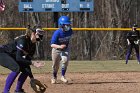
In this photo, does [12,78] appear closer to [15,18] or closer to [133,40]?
[133,40]

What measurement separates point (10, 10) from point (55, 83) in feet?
87.2

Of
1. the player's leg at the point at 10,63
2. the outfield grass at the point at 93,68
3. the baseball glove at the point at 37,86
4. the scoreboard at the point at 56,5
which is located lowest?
the outfield grass at the point at 93,68

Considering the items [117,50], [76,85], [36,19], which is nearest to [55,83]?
[76,85]

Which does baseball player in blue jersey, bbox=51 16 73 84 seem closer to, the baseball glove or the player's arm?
the baseball glove

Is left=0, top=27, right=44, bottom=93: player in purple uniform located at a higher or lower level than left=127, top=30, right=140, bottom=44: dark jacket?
higher

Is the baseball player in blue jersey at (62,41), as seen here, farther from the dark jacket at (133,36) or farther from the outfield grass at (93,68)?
the dark jacket at (133,36)

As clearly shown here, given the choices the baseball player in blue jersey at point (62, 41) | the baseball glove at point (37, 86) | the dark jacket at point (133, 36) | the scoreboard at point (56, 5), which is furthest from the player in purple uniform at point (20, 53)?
the scoreboard at point (56, 5)

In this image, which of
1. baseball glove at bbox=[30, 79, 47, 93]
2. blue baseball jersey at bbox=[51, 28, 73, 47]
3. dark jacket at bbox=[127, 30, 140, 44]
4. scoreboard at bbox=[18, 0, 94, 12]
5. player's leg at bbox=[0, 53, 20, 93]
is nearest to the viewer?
player's leg at bbox=[0, 53, 20, 93]

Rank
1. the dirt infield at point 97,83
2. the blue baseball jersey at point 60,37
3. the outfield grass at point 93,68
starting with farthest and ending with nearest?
the outfield grass at point 93,68 → the blue baseball jersey at point 60,37 → the dirt infield at point 97,83

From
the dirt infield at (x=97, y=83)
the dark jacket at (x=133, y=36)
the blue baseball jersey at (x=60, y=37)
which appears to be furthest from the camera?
the dark jacket at (x=133, y=36)

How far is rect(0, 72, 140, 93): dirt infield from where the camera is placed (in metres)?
10.9

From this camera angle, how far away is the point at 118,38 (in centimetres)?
2708

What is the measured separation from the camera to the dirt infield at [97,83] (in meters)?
10.9

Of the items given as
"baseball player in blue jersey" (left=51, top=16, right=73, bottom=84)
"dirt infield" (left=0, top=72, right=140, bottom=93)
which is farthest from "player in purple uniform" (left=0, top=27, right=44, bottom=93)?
"baseball player in blue jersey" (left=51, top=16, right=73, bottom=84)
